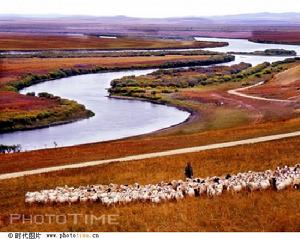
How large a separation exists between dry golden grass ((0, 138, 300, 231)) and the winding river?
17.8m

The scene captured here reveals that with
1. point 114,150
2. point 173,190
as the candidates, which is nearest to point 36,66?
point 114,150

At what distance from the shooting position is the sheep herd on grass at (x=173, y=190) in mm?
15398

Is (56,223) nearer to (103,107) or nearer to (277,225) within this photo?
(277,225)

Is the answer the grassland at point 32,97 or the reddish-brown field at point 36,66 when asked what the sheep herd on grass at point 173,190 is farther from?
the grassland at point 32,97

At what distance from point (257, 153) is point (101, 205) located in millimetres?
8977

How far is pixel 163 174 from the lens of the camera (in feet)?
65.0

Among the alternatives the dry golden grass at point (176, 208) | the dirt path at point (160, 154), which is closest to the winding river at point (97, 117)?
the dirt path at point (160, 154)

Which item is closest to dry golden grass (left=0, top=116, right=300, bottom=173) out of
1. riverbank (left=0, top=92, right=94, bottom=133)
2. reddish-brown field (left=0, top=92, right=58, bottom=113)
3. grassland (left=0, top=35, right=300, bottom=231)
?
grassland (left=0, top=35, right=300, bottom=231)

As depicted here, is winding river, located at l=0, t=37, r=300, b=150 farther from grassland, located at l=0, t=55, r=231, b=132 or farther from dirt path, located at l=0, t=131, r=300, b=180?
dirt path, located at l=0, t=131, r=300, b=180

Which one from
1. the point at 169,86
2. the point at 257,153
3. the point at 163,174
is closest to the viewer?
the point at 163,174

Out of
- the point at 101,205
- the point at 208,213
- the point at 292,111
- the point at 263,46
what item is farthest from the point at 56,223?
the point at 263,46

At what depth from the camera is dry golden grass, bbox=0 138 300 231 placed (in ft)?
43.7

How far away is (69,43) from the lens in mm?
52031

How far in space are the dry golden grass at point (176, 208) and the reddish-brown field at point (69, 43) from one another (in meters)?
14.2
